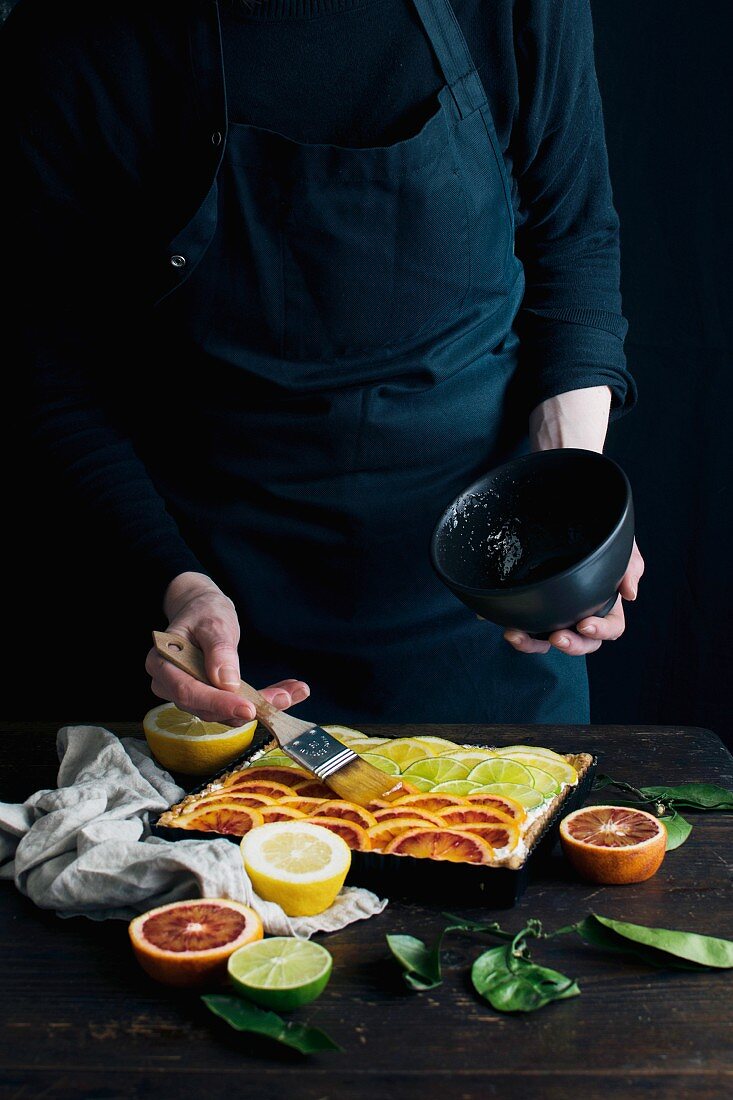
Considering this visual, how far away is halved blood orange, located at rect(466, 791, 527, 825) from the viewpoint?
3.51 feet

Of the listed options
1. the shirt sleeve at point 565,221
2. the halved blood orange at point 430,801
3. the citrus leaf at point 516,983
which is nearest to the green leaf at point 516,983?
the citrus leaf at point 516,983

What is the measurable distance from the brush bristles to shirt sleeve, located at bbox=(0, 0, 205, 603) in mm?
388

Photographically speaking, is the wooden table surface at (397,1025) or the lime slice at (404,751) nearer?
the wooden table surface at (397,1025)

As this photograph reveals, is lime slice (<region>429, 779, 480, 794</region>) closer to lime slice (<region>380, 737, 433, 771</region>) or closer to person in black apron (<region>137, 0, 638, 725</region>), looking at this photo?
lime slice (<region>380, 737, 433, 771</region>)

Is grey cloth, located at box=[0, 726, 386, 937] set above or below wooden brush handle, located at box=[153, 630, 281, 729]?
below

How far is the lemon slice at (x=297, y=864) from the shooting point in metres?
0.96

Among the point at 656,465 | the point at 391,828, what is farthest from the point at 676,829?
the point at 656,465

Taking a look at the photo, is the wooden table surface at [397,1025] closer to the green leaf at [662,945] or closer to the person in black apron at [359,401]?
the green leaf at [662,945]

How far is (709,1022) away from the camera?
821mm

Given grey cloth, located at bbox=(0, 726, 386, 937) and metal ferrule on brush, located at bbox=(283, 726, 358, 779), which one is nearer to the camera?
grey cloth, located at bbox=(0, 726, 386, 937)

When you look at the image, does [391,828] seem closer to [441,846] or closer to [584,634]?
[441,846]

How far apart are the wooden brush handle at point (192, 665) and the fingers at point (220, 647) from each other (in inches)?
0.5

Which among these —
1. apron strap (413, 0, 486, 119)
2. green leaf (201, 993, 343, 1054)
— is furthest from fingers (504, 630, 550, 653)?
apron strap (413, 0, 486, 119)

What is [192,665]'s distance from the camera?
3.95ft
